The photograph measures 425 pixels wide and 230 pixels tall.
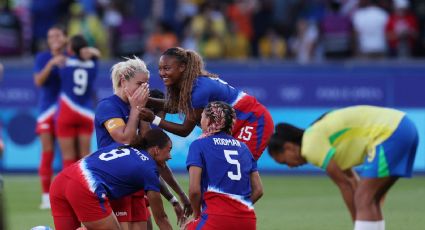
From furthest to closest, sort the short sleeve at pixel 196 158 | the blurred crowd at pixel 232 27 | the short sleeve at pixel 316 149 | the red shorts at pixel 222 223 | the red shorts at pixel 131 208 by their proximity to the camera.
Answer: the blurred crowd at pixel 232 27, the red shorts at pixel 131 208, the short sleeve at pixel 196 158, the red shorts at pixel 222 223, the short sleeve at pixel 316 149

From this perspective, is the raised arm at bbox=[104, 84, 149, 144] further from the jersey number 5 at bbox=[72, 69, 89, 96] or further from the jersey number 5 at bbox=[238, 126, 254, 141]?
the jersey number 5 at bbox=[72, 69, 89, 96]

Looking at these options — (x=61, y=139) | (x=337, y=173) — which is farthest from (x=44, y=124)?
(x=337, y=173)

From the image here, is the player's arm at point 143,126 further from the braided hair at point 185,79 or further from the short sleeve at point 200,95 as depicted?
the short sleeve at point 200,95

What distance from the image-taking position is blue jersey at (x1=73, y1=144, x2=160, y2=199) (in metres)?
9.70

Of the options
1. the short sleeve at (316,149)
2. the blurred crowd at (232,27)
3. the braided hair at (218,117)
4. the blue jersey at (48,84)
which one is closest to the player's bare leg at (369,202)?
the short sleeve at (316,149)

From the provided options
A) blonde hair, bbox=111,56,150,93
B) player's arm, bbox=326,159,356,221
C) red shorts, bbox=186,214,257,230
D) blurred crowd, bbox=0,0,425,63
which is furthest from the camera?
blurred crowd, bbox=0,0,425,63

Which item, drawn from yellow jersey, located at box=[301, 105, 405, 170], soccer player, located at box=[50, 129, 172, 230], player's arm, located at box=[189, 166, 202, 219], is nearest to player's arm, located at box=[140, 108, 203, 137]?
soccer player, located at box=[50, 129, 172, 230]

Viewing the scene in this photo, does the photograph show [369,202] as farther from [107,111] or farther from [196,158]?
[107,111]

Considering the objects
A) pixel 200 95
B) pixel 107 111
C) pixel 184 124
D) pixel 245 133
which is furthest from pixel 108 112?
pixel 245 133

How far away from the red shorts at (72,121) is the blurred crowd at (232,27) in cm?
595

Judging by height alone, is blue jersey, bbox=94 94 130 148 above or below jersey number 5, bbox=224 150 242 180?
above

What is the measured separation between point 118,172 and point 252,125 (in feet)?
6.03

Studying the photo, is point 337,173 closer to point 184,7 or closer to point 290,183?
point 290,183

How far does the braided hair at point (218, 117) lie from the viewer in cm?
980
